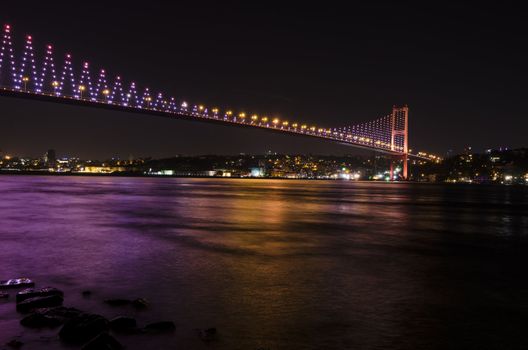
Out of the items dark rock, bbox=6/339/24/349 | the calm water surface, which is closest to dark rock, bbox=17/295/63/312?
the calm water surface

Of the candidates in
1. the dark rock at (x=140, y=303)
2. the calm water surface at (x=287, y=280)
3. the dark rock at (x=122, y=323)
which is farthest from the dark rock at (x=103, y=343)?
the dark rock at (x=140, y=303)

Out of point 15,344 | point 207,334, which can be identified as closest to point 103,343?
point 15,344

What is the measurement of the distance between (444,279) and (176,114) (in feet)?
165

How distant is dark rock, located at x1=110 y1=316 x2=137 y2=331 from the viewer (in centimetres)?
523

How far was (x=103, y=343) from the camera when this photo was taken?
180 inches

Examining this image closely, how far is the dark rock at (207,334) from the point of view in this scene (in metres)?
5.14

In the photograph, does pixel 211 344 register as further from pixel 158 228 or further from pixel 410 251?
pixel 158 228

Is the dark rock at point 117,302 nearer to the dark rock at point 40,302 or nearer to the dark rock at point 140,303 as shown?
the dark rock at point 140,303

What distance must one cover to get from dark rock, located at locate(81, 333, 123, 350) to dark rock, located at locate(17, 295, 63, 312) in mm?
1586

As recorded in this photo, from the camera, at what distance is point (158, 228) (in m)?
15.0

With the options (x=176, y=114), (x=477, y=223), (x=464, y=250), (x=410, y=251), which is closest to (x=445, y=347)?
(x=410, y=251)

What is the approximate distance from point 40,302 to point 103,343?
1.85m

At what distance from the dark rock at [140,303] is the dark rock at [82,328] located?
0.83m

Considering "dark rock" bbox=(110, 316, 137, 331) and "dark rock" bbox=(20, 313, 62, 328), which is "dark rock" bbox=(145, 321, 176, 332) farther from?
"dark rock" bbox=(20, 313, 62, 328)
